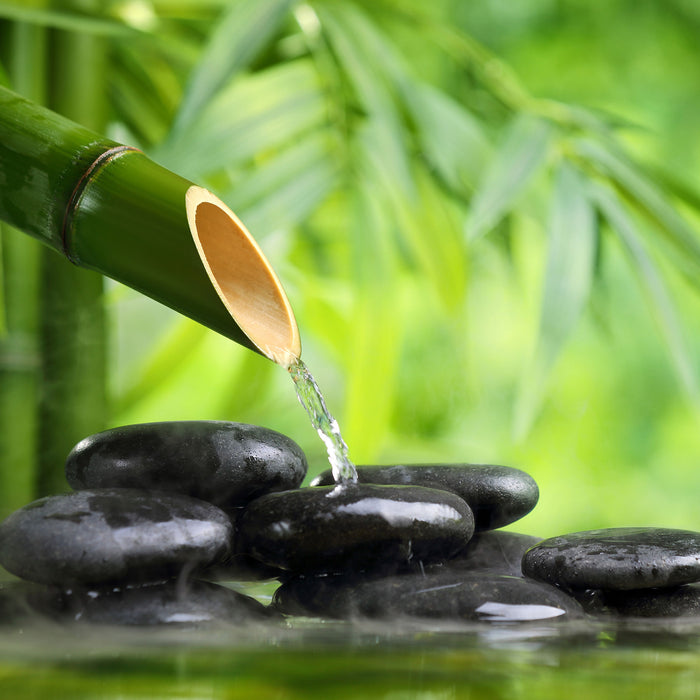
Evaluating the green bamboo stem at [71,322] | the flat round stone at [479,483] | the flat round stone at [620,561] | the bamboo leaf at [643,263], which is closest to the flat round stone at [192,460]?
the flat round stone at [479,483]

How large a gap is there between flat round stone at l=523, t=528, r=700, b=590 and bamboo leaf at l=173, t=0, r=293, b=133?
97 cm

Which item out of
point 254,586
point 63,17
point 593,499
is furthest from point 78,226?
point 593,499

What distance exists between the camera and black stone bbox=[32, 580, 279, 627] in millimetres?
591

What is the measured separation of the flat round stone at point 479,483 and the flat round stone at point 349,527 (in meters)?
0.11

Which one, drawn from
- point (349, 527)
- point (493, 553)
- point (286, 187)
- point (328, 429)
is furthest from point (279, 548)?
point (286, 187)

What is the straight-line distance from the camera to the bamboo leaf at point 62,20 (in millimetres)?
1350

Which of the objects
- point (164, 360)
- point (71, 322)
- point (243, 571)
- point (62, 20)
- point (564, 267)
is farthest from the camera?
point (164, 360)

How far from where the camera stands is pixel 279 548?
2.22ft

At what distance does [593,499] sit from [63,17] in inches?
71.2

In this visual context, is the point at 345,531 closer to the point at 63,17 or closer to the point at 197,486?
the point at 197,486

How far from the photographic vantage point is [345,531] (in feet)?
2.18

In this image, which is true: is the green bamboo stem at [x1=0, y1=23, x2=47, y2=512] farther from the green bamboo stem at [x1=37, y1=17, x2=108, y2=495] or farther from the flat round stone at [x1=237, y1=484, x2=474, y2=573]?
the flat round stone at [x1=237, y1=484, x2=474, y2=573]

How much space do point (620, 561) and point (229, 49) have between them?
1.14 meters

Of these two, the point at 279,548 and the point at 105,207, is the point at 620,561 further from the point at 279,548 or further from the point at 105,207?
the point at 105,207
